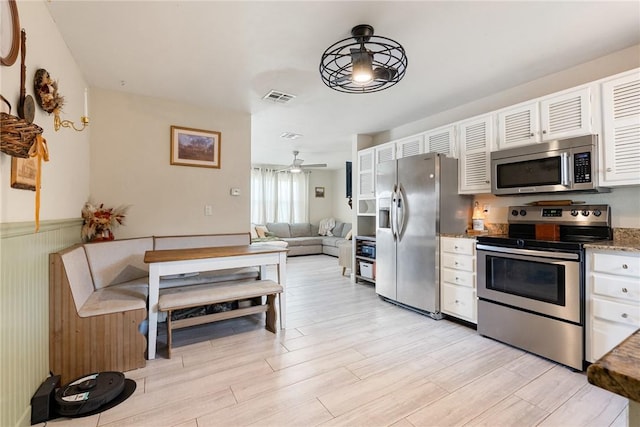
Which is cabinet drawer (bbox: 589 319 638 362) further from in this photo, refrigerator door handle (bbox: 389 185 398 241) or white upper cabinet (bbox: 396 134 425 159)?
white upper cabinet (bbox: 396 134 425 159)

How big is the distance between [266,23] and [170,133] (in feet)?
6.71

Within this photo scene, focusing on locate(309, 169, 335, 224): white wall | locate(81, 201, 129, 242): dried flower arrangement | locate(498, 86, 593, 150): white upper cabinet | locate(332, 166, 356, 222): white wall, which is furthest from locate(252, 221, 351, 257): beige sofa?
locate(498, 86, 593, 150): white upper cabinet

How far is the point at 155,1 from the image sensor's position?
6.04ft

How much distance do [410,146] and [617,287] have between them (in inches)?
96.9

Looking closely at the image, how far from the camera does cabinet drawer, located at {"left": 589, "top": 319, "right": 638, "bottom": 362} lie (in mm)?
2002

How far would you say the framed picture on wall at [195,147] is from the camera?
3529 millimetres

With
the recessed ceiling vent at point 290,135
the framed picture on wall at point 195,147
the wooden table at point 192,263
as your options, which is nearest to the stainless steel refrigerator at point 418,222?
the wooden table at point 192,263

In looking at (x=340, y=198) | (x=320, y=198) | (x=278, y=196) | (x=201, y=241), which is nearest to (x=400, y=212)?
(x=201, y=241)

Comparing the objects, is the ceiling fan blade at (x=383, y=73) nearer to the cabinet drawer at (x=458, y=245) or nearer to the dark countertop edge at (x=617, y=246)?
the cabinet drawer at (x=458, y=245)

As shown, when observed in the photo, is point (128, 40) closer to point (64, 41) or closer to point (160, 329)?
point (64, 41)

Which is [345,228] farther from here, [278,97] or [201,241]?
[278,97]

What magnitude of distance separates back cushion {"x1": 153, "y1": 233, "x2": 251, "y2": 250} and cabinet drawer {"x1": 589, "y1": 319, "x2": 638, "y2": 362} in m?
3.40

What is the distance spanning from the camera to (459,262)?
302 cm

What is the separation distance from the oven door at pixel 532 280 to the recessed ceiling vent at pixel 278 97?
2.53m
